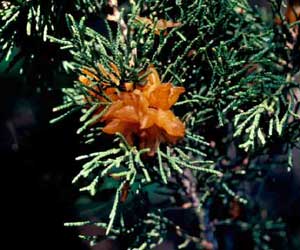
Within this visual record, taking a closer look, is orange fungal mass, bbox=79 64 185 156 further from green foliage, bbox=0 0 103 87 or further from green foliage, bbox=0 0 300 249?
green foliage, bbox=0 0 103 87

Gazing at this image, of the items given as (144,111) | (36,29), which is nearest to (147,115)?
(144,111)

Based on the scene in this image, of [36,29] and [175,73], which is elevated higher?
[36,29]

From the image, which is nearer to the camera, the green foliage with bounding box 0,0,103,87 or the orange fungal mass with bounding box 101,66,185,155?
the orange fungal mass with bounding box 101,66,185,155

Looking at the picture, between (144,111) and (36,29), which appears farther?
(36,29)

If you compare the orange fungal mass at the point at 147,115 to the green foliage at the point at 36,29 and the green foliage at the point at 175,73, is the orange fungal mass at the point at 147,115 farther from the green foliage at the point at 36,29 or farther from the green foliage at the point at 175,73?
the green foliage at the point at 36,29

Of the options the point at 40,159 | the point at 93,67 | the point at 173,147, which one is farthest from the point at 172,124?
the point at 40,159

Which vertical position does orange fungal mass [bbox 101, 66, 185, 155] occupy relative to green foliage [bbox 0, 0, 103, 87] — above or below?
below

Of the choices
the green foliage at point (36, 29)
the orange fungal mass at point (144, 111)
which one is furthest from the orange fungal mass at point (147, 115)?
the green foliage at point (36, 29)

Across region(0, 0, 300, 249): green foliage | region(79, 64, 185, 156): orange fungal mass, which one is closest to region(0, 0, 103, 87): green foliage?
region(0, 0, 300, 249): green foliage

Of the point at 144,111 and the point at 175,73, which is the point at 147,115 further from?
the point at 175,73

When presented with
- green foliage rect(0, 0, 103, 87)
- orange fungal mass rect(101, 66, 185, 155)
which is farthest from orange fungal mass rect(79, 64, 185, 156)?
green foliage rect(0, 0, 103, 87)

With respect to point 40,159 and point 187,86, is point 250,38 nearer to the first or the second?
point 187,86

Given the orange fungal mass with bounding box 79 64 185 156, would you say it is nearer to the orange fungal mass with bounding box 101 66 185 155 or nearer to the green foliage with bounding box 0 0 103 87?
the orange fungal mass with bounding box 101 66 185 155
